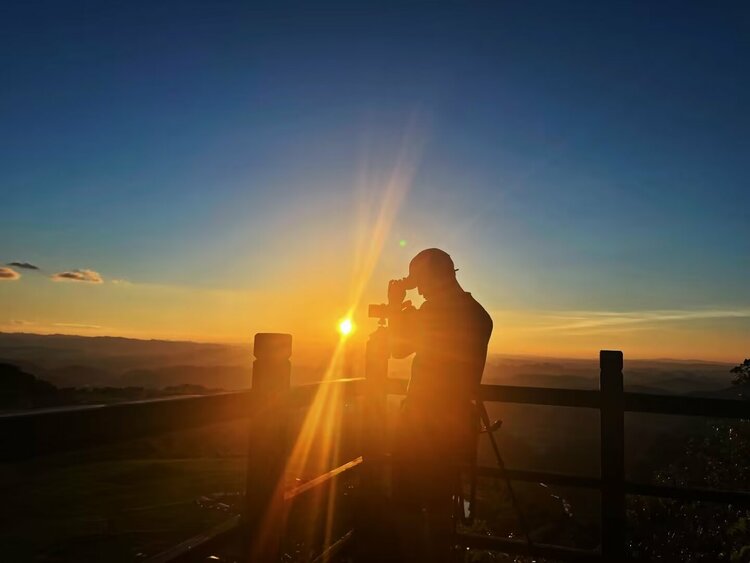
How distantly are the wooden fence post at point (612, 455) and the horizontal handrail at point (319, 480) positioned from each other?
190 centimetres

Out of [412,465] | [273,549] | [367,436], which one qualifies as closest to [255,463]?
[273,549]

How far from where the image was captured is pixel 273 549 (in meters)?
3.11

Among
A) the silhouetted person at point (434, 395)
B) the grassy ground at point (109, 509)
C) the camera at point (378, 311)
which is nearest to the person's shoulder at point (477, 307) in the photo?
the silhouetted person at point (434, 395)

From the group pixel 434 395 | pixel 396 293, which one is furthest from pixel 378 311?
pixel 434 395

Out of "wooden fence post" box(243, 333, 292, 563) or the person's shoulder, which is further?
the person's shoulder

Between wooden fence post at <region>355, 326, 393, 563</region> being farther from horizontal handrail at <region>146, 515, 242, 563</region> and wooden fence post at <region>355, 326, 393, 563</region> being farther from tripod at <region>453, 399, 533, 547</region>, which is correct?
horizontal handrail at <region>146, 515, 242, 563</region>

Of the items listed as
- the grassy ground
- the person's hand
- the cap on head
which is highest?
the cap on head

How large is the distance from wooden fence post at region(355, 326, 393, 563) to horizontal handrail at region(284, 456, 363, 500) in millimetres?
170

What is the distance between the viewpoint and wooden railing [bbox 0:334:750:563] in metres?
1.76

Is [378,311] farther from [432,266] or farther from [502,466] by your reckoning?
[502,466]

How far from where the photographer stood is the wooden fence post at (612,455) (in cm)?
403

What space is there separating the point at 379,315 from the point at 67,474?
31.7ft

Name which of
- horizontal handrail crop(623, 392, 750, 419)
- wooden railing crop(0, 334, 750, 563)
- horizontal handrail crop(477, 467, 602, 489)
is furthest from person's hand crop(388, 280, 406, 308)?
horizontal handrail crop(623, 392, 750, 419)

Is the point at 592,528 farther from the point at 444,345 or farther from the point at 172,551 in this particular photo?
the point at 172,551
